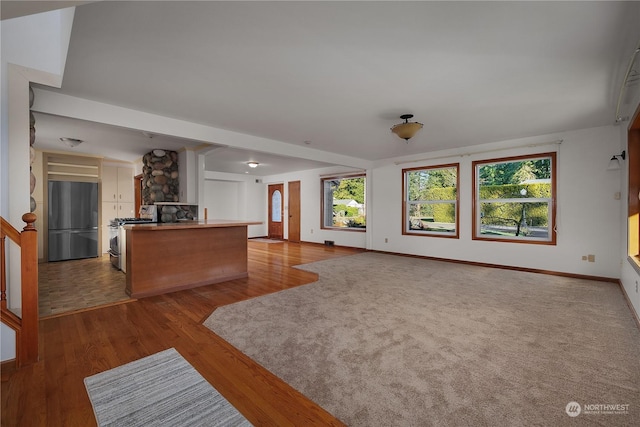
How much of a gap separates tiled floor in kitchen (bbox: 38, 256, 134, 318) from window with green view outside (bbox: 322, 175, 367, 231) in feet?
17.3

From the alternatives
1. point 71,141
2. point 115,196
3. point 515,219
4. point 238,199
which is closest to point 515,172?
point 515,219

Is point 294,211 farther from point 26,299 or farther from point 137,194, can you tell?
point 26,299

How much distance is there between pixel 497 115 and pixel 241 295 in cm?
411

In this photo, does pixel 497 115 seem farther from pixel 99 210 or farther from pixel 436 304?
pixel 99 210

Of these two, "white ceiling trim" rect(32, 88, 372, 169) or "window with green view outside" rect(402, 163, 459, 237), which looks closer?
"white ceiling trim" rect(32, 88, 372, 169)

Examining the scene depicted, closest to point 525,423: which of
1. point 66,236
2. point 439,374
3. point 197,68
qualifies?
point 439,374

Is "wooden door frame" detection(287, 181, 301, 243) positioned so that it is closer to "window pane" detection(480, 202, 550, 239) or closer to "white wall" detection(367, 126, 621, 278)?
"white wall" detection(367, 126, 621, 278)

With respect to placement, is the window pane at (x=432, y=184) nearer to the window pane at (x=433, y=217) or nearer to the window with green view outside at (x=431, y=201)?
the window with green view outside at (x=431, y=201)

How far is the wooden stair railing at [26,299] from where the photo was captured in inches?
75.2

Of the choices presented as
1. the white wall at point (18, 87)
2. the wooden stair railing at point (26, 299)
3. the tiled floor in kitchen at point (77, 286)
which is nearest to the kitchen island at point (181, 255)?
the tiled floor in kitchen at point (77, 286)

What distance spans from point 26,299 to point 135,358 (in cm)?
85

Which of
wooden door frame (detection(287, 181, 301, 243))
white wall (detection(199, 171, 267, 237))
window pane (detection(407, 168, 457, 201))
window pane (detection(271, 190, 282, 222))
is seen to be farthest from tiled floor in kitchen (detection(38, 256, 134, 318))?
window pane (detection(407, 168, 457, 201))

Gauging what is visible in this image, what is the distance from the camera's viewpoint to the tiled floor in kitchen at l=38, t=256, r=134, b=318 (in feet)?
10.4

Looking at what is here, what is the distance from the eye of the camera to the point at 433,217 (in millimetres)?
6156
